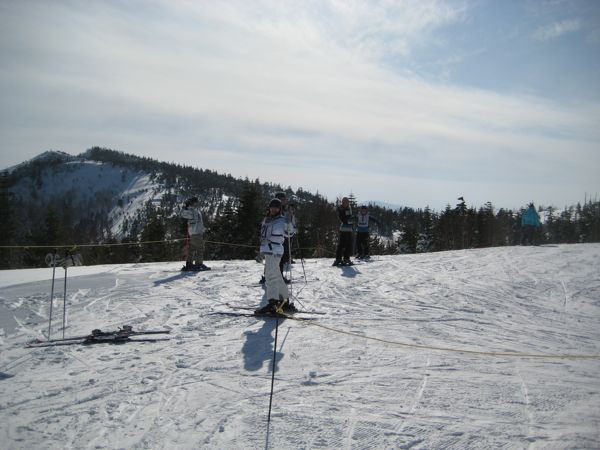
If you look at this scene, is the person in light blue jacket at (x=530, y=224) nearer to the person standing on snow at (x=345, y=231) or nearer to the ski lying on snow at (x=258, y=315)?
the person standing on snow at (x=345, y=231)

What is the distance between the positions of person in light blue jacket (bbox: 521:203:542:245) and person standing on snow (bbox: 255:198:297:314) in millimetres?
17755

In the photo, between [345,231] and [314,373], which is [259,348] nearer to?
[314,373]

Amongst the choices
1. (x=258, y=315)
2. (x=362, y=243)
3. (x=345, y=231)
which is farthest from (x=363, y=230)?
(x=258, y=315)

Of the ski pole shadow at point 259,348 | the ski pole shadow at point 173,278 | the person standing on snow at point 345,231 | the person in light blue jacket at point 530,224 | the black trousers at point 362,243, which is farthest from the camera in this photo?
the person in light blue jacket at point 530,224

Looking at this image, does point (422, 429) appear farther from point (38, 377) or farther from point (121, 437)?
point (38, 377)

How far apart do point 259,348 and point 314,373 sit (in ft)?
4.11

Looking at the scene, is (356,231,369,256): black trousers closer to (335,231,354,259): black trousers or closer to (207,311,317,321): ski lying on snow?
(335,231,354,259): black trousers

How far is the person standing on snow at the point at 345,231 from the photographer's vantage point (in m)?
14.4

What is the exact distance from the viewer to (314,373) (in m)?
5.41

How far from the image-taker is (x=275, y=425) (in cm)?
415

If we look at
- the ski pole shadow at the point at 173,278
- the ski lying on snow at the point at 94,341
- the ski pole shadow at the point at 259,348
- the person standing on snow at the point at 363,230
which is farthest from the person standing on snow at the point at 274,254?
the person standing on snow at the point at 363,230

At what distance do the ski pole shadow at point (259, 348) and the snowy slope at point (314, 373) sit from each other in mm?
35

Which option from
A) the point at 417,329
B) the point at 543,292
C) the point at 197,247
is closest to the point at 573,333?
the point at 417,329

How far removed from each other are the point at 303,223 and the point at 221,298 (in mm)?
33291
